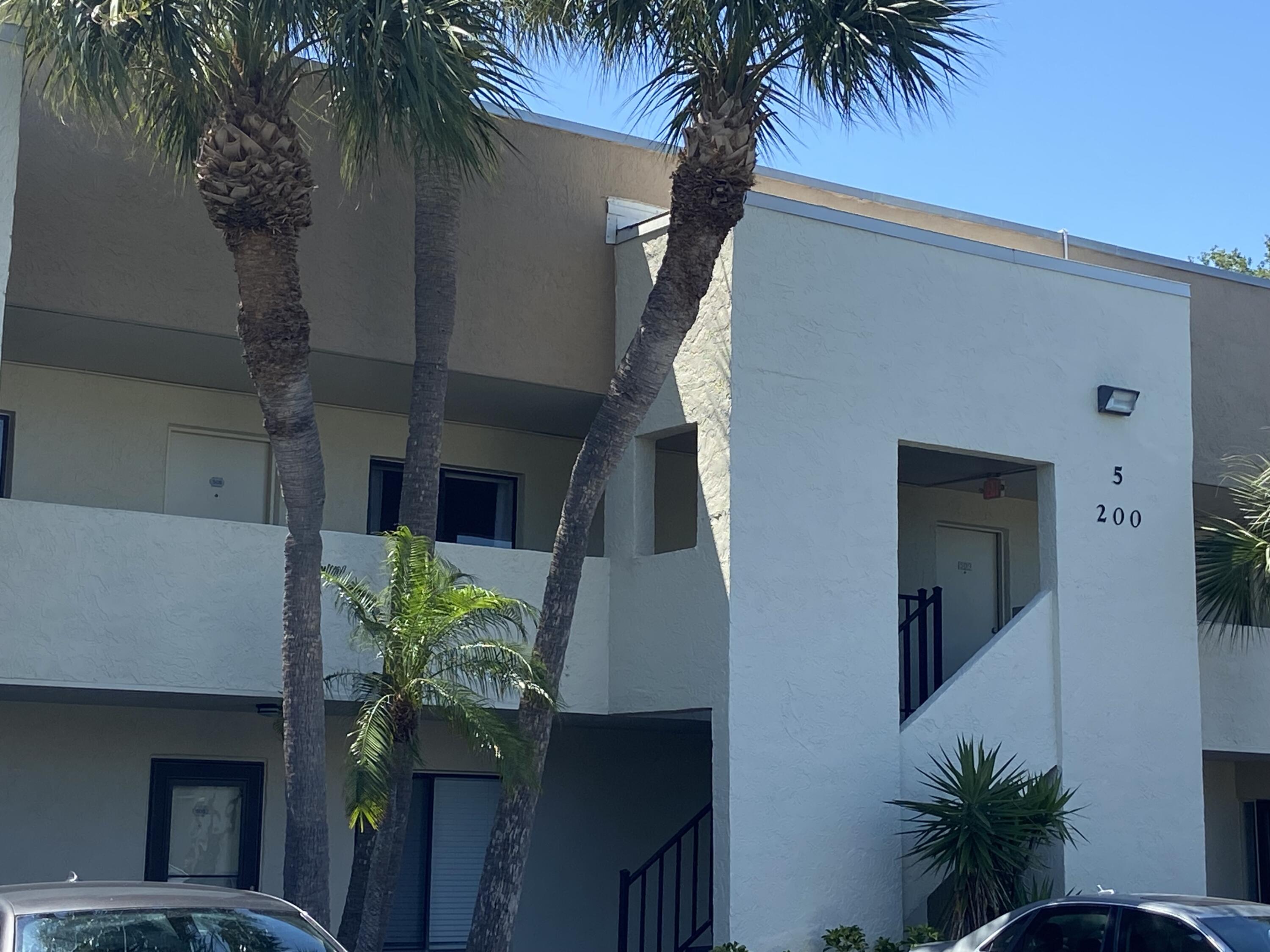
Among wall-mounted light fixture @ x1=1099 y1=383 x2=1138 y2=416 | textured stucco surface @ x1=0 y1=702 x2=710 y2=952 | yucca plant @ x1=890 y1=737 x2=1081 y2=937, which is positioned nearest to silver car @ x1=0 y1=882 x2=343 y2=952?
yucca plant @ x1=890 y1=737 x2=1081 y2=937

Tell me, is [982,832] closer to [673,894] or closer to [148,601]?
[673,894]

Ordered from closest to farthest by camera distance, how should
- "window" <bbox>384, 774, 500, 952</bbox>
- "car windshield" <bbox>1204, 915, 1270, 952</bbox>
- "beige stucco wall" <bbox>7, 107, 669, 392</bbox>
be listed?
"car windshield" <bbox>1204, 915, 1270, 952</bbox> → "beige stucco wall" <bbox>7, 107, 669, 392</bbox> → "window" <bbox>384, 774, 500, 952</bbox>

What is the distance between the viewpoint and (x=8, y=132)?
1101 centimetres

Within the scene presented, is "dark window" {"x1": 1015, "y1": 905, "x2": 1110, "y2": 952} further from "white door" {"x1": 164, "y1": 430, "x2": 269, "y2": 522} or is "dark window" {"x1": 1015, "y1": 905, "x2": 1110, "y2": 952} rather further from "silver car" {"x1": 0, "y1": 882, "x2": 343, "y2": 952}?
Answer: "white door" {"x1": 164, "y1": 430, "x2": 269, "y2": 522}

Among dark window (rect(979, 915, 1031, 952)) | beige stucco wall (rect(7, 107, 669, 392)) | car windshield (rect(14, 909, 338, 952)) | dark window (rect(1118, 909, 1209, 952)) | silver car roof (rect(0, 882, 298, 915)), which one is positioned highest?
beige stucco wall (rect(7, 107, 669, 392))

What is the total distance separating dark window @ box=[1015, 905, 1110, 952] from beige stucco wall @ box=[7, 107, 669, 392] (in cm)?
620

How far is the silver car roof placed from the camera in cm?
605

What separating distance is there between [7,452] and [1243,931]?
9887 millimetres

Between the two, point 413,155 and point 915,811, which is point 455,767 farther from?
point 413,155

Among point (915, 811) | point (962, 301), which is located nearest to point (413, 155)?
point (962, 301)

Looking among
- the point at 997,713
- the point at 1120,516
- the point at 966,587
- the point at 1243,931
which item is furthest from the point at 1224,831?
the point at 1243,931

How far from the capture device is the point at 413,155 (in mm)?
10859

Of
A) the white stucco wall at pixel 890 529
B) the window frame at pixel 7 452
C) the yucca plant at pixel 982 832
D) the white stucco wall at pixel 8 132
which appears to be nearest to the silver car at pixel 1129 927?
the yucca plant at pixel 982 832

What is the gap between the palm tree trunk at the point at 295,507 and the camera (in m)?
10.3
